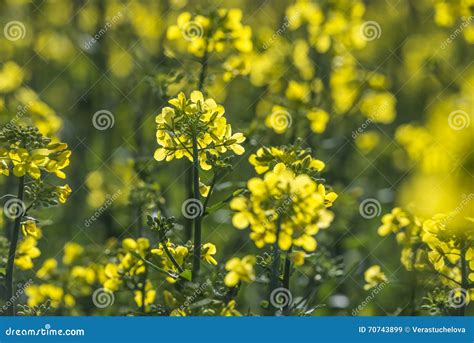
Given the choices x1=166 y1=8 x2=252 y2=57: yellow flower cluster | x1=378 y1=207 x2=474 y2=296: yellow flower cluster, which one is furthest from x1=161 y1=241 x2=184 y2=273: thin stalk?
x1=166 y1=8 x2=252 y2=57: yellow flower cluster

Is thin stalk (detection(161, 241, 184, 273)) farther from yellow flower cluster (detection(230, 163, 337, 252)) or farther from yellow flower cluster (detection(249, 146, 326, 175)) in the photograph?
yellow flower cluster (detection(249, 146, 326, 175))

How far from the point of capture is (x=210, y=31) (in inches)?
150

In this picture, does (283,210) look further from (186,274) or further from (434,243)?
(434,243)

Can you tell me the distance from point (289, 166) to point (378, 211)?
206cm

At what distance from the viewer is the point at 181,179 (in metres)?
5.24

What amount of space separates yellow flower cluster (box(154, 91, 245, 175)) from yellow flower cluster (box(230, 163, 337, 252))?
0.36m

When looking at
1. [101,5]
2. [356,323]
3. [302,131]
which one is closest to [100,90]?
[101,5]

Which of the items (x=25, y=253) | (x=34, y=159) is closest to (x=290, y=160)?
(x=34, y=159)

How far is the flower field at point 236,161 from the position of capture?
3.04 meters

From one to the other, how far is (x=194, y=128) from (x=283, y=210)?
1.74 feet

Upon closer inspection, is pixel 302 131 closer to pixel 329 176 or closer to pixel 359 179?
pixel 329 176

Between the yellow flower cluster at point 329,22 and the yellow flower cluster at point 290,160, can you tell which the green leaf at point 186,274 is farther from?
the yellow flower cluster at point 329,22

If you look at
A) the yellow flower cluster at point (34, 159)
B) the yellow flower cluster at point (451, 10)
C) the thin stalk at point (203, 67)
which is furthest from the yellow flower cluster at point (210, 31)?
the yellow flower cluster at point (451, 10)

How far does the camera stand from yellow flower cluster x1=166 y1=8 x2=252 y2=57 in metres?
3.81
